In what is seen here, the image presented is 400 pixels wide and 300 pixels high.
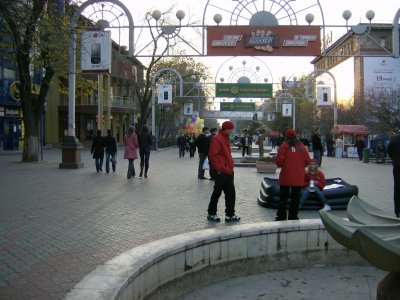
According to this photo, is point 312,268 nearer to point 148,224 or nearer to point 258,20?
point 148,224

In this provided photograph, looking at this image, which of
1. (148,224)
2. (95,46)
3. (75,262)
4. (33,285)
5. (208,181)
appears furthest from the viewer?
(95,46)

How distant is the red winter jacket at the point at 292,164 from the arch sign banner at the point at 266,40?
10.1m

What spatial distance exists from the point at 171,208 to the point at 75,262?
4193 mm

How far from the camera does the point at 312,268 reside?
20.1 feet

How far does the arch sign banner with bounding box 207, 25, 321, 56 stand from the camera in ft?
55.5

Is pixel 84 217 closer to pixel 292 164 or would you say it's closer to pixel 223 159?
pixel 223 159

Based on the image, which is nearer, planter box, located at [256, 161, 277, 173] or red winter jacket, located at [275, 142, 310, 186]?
red winter jacket, located at [275, 142, 310, 186]

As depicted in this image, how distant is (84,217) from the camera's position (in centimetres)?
832

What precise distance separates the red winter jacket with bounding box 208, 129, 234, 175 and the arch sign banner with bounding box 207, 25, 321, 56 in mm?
10003

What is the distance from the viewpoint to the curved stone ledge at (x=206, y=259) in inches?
158

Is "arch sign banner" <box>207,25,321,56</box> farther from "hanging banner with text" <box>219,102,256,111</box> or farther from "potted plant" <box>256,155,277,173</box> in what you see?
"hanging banner with text" <box>219,102,256,111</box>

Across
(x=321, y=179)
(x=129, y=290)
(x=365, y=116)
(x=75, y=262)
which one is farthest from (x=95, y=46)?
(x=365, y=116)

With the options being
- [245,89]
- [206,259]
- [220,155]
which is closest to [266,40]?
[220,155]

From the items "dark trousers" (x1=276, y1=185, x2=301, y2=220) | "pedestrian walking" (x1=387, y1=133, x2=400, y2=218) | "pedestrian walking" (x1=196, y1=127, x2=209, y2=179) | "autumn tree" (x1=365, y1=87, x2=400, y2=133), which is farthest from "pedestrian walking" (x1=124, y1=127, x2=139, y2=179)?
"autumn tree" (x1=365, y1=87, x2=400, y2=133)
